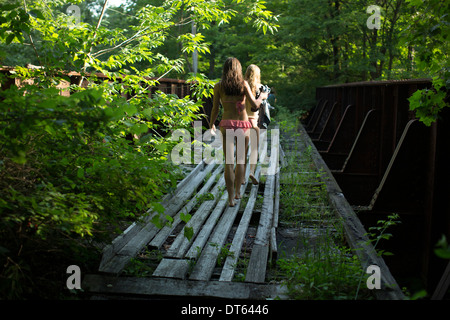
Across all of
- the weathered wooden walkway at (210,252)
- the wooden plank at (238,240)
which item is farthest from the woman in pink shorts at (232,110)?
the weathered wooden walkway at (210,252)

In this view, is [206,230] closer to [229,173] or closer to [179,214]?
[179,214]

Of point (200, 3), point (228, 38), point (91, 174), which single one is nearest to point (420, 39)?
point (91, 174)

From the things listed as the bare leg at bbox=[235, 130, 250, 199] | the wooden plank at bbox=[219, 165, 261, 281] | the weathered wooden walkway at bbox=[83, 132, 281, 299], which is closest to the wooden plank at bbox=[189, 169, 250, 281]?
the weathered wooden walkway at bbox=[83, 132, 281, 299]

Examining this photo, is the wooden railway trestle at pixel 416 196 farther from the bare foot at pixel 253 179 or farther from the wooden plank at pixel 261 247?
the bare foot at pixel 253 179

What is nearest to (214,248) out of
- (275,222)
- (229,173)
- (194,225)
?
(194,225)

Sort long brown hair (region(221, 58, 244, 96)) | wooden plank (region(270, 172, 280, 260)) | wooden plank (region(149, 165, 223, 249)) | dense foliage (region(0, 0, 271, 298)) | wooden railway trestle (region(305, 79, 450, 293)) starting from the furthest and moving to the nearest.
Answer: long brown hair (region(221, 58, 244, 96)) < wooden plank (region(149, 165, 223, 249)) < wooden railway trestle (region(305, 79, 450, 293)) < wooden plank (region(270, 172, 280, 260)) < dense foliage (region(0, 0, 271, 298))

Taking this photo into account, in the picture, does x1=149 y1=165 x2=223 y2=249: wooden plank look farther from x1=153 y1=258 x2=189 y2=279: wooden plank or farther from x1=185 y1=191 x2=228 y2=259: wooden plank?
x1=153 y1=258 x2=189 y2=279: wooden plank

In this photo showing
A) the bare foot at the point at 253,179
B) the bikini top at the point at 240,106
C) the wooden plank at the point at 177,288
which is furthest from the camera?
the bare foot at the point at 253,179

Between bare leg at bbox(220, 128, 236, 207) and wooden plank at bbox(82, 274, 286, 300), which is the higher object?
bare leg at bbox(220, 128, 236, 207)

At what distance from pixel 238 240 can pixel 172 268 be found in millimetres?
1014

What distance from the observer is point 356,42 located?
888 inches

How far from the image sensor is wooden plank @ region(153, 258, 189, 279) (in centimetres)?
381

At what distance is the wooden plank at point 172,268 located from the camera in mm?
3807

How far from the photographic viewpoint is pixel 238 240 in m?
4.77
